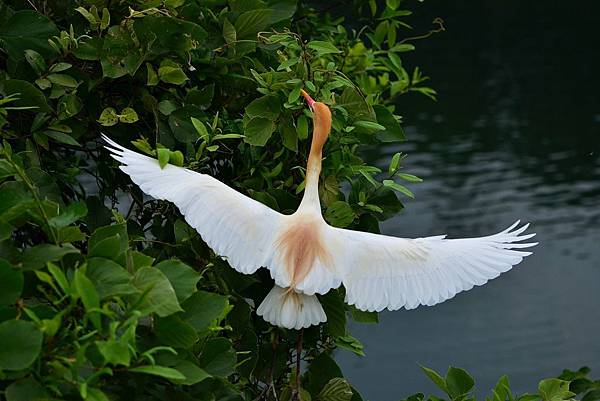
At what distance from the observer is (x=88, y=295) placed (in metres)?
1.11

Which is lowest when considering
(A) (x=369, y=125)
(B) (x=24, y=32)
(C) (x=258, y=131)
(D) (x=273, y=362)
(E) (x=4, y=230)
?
(D) (x=273, y=362)

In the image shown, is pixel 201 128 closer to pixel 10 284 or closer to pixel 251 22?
pixel 251 22

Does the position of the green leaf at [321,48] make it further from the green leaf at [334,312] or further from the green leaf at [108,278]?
the green leaf at [108,278]

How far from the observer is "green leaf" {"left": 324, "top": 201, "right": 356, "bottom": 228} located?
5.95 feet

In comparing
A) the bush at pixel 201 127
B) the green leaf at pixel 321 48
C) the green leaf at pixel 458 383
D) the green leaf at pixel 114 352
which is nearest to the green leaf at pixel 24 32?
the bush at pixel 201 127

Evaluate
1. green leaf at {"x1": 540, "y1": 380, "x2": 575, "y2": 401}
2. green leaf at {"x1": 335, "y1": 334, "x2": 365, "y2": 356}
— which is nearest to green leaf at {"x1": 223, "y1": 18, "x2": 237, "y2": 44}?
green leaf at {"x1": 335, "y1": 334, "x2": 365, "y2": 356}

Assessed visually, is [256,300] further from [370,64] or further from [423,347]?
[423,347]

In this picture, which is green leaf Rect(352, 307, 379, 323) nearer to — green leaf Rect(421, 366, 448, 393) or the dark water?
green leaf Rect(421, 366, 448, 393)

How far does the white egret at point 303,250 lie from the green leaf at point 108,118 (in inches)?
1.7

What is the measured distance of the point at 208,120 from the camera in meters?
1.81

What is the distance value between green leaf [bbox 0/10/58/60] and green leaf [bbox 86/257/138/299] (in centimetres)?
63

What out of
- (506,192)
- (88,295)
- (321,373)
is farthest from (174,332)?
(506,192)

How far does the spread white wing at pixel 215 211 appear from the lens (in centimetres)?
169

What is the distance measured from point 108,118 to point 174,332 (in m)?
0.61
